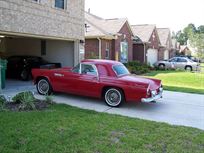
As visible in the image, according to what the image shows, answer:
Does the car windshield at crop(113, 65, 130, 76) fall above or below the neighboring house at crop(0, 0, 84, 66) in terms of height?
below

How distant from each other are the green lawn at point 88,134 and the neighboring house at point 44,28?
16.3ft

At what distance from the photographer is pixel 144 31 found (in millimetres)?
33406

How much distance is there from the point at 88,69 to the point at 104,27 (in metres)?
14.9

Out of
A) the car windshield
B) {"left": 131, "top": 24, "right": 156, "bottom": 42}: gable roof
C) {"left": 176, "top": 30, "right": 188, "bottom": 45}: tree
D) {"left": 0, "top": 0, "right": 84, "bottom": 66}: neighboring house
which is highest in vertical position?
{"left": 176, "top": 30, "right": 188, "bottom": 45}: tree

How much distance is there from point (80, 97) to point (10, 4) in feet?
15.1

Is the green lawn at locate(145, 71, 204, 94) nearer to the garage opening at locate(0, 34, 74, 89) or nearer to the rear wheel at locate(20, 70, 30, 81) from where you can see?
the garage opening at locate(0, 34, 74, 89)

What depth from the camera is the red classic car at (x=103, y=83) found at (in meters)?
8.90

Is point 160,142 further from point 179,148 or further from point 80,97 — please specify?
point 80,97

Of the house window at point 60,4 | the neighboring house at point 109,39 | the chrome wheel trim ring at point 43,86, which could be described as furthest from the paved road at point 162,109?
the neighboring house at point 109,39

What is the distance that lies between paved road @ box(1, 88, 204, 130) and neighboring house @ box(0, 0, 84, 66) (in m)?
2.86

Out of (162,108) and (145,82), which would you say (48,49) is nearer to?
(145,82)

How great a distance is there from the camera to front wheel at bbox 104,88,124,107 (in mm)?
9234

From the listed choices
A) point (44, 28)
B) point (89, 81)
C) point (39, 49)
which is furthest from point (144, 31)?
point (89, 81)

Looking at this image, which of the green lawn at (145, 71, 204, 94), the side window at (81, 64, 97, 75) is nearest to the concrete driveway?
the side window at (81, 64, 97, 75)
